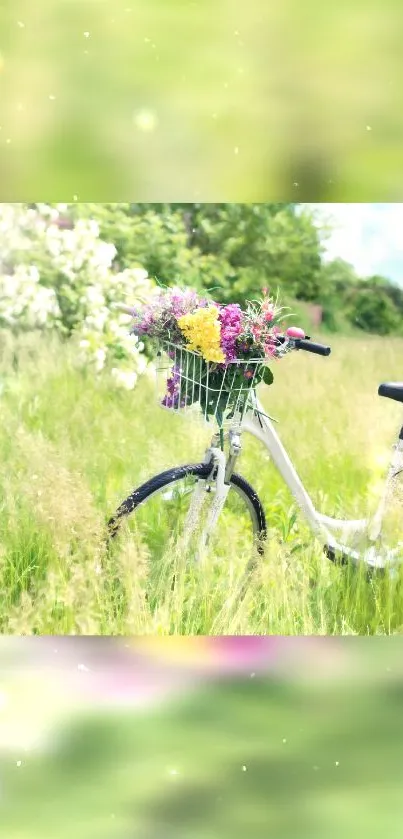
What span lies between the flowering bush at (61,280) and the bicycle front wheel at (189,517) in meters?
1.04

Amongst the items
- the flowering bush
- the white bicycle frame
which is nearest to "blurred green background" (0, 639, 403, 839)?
the white bicycle frame

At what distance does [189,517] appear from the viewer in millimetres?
2342

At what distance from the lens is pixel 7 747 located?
1913 mm

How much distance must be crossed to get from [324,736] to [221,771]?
0.27m

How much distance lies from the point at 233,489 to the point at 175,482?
20 centimetres

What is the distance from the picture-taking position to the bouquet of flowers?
2.16m

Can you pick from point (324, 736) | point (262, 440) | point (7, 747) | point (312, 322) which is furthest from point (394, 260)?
point (7, 747)

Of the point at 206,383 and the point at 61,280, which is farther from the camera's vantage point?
the point at 61,280

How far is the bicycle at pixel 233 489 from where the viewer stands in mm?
2207

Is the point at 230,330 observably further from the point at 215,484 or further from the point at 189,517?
the point at 189,517

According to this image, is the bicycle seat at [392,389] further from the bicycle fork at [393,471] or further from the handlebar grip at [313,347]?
the handlebar grip at [313,347]
